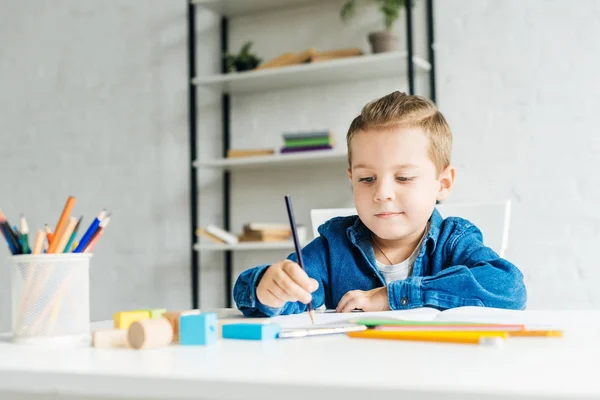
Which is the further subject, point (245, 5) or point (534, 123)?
point (245, 5)

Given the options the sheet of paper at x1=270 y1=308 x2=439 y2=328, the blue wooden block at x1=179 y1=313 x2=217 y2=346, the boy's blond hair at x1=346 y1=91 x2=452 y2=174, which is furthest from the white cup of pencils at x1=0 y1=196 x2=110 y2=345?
the boy's blond hair at x1=346 y1=91 x2=452 y2=174

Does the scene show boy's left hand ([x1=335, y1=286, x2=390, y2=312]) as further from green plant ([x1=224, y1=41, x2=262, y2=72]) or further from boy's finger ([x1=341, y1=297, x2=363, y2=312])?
green plant ([x1=224, y1=41, x2=262, y2=72])

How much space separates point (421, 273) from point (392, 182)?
18 cm

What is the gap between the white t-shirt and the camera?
1340 mm

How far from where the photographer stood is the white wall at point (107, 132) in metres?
3.40

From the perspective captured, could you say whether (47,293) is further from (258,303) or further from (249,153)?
(249,153)

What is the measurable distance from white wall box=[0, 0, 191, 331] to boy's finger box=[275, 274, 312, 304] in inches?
97.2

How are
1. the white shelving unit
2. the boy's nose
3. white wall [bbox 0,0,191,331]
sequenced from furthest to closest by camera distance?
1. white wall [bbox 0,0,191,331]
2. the white shelving unit
3. the boy's nose

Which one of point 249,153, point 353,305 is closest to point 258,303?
point 353,305

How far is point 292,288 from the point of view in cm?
92

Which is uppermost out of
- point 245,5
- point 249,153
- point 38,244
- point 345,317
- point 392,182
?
point 245,5

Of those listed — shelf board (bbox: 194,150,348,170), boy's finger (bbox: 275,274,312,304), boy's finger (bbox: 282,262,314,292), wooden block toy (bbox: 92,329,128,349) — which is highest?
shelf board (bbox: 194,150,348,170)

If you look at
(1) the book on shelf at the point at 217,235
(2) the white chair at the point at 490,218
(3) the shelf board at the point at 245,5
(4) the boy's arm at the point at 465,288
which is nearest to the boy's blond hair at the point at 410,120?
(2) the white chair at the point at 490,218

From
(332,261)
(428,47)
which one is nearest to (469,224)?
(332,261)
